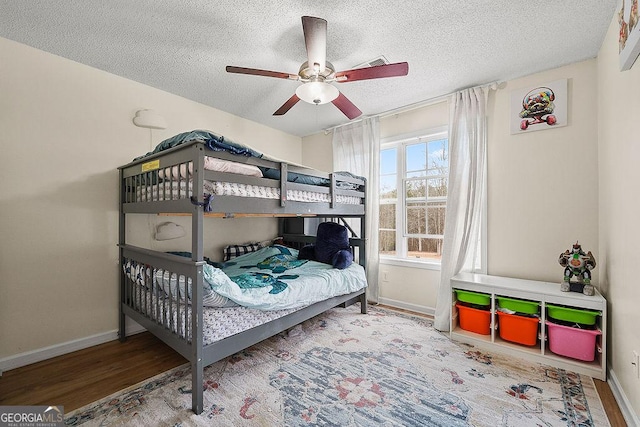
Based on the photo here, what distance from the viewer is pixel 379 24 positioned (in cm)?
184

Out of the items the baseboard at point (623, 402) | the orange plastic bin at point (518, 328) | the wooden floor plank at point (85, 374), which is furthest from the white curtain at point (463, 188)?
the wooden floor plank at point (85, 374)

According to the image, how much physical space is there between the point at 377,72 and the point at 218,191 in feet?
4.33

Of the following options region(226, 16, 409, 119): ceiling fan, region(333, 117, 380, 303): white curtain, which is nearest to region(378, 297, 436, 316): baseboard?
region(333, 117, 380, 303): white curtain

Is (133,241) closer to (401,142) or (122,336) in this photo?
(122,336)

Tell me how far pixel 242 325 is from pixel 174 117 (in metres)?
2.36

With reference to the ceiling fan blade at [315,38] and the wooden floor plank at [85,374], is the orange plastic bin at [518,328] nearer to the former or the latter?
the ceiling fan blade at [315,38]

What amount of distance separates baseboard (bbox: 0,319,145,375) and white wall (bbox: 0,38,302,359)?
40 millimetres

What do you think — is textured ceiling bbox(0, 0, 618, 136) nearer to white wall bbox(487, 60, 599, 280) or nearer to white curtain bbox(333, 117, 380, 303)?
white wall bbox(487, 60, 599, 280)

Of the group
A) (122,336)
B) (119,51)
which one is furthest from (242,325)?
(119,51)

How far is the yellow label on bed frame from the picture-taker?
1.95 metres

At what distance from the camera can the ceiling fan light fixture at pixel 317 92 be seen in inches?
78.4

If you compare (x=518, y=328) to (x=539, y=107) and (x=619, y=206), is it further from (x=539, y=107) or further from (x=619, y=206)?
(x=539, y=107)

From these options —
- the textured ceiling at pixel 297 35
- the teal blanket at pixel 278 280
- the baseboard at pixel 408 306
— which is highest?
the textured ceiling at pixel 297 35

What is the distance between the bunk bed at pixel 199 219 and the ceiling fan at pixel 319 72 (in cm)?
55
